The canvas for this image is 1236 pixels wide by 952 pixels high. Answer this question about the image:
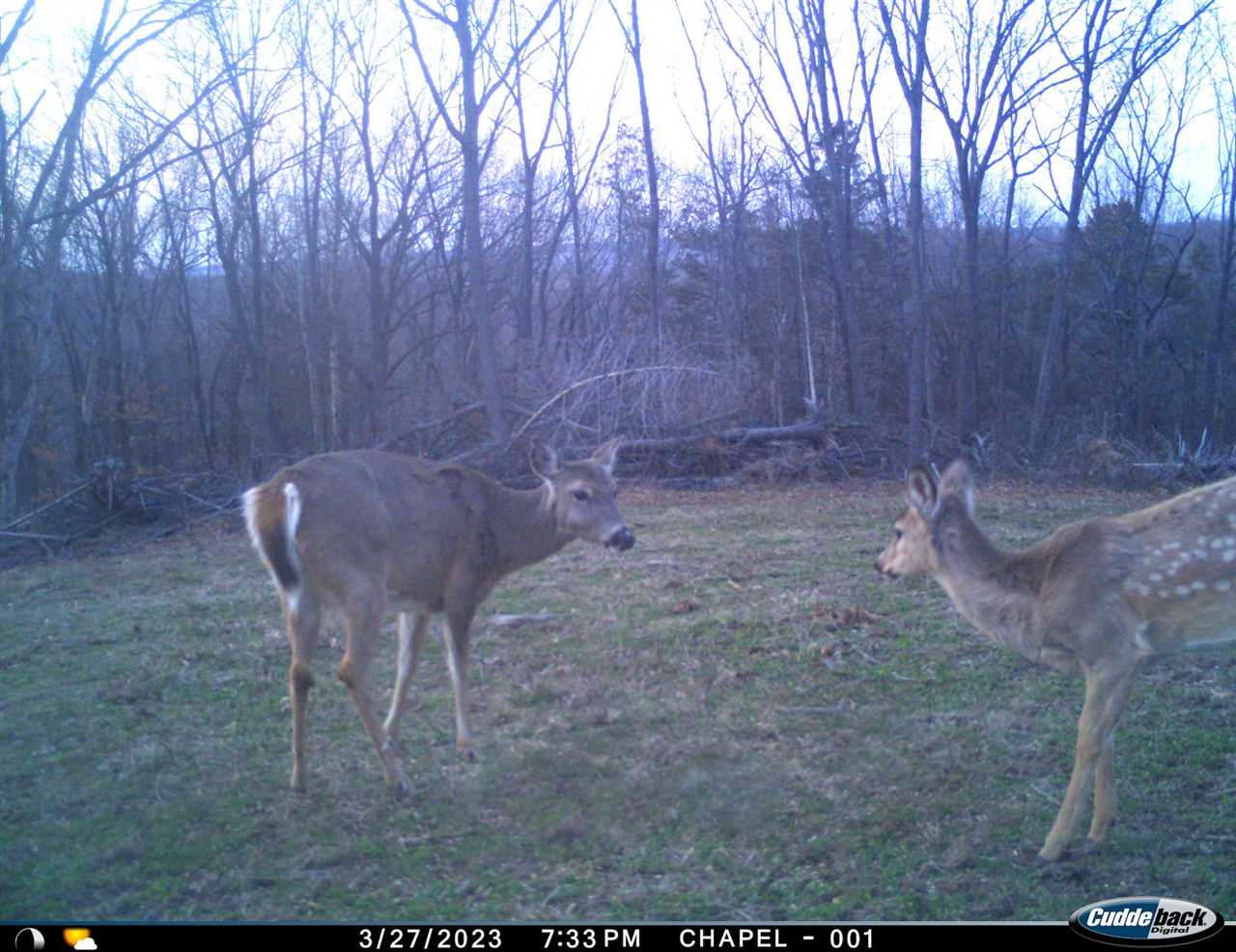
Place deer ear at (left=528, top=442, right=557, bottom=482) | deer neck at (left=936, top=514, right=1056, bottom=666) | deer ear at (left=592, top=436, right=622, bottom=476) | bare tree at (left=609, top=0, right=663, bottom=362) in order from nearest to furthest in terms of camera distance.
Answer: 1. deer neck at (left=936, top=514, right=1056, bottom=666)
2. deer ear at (left=528, top=442, right=557, bottom=482)
3. deer ear at (left=592, top=436, right=622, bottom=476)
4. bare tree at (left=609, top=0, right=663, bottom=362)

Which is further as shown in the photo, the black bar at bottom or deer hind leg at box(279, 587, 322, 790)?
deer hind leg at box(279, 587, 322, 790)

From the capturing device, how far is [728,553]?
1170 centimetres

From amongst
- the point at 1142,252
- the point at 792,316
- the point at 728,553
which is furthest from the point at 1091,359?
the point at 728,553

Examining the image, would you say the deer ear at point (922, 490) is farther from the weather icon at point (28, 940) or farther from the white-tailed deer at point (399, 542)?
the weather icon at point (28, 940)

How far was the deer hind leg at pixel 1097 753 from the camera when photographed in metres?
4.75

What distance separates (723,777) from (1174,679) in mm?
3294

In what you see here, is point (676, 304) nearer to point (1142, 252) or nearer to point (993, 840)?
point (1142, 252)

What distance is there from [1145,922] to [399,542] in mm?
4167

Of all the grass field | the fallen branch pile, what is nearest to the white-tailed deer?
the grass field

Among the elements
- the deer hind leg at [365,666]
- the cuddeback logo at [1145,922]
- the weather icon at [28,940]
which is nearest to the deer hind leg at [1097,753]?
the cuddeback logo at [1145,922]

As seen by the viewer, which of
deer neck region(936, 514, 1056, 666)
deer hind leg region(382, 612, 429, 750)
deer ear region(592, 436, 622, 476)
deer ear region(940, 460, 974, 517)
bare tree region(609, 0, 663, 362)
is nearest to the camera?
deer neck region(936, 514, 1056, 666)

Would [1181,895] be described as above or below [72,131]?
below

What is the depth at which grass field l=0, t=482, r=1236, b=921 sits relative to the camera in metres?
4.57

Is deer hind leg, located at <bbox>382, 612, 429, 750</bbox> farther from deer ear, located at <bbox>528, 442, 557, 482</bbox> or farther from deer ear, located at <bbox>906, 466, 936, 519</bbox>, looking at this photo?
deer ear, located at <bbox>906, 466, 936, 519</bbox>
